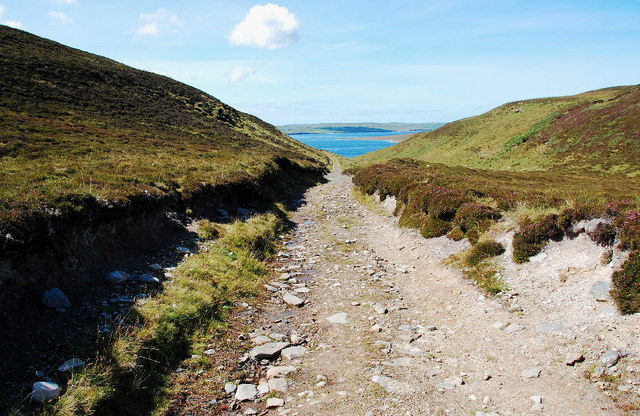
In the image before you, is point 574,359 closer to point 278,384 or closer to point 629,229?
point 629,229

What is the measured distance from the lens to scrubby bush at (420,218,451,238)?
1537 cm

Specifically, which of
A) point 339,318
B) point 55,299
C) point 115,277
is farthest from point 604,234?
point 55,299

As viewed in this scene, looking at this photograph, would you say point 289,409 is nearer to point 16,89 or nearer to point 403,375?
point 403,375

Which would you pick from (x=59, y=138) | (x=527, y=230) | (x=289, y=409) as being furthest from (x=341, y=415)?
(x=59, y=138)

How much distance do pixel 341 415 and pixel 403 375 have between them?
1648mm

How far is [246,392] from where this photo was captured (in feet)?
21.9

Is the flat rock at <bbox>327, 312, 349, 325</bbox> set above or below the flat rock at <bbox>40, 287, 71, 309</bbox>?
below

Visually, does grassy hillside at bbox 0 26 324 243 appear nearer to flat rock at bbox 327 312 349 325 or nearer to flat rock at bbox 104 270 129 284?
flat rock at bbox 104 270 129 284

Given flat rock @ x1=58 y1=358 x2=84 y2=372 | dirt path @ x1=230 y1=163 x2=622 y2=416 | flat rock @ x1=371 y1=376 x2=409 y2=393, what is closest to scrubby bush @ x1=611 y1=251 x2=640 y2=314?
dirt path @ x1=230 y1=163 x2=622 y2=416

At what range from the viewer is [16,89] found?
4431 centimetres

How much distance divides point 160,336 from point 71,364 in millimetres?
1685

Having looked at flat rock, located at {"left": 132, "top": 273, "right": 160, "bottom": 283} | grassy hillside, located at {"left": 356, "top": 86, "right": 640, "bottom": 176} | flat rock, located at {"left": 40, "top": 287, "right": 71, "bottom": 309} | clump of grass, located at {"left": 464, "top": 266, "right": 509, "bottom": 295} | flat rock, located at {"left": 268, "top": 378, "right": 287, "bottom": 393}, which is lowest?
flat rock, located at {"left": 268, "top": 378, "right": 287, "bottom": 393}

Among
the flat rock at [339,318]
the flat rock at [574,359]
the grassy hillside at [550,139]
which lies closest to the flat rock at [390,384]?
the flat rock at [339,318]

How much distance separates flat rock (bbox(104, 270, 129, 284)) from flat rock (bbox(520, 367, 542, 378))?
9248mm
